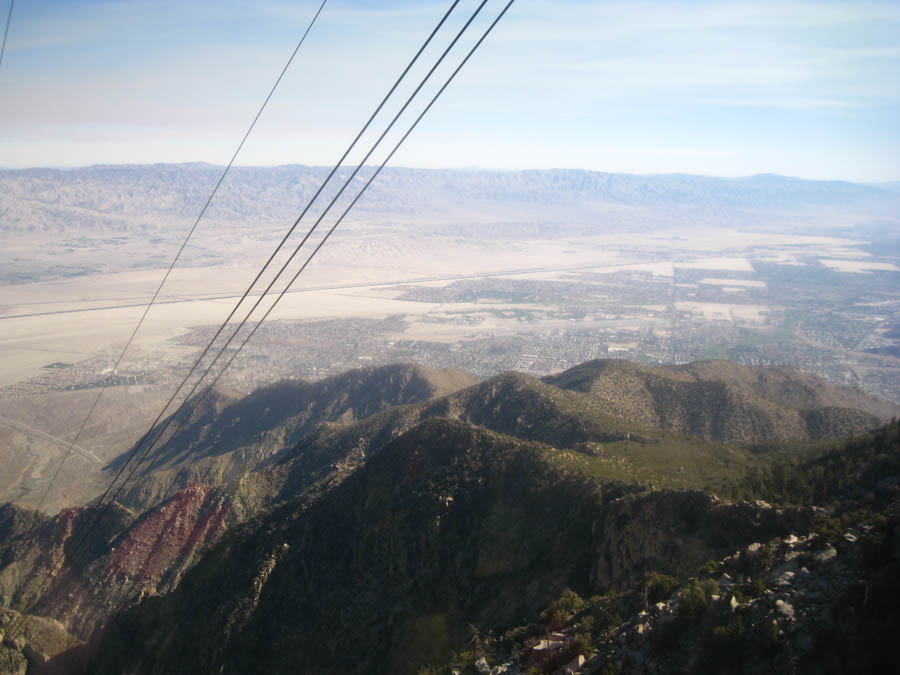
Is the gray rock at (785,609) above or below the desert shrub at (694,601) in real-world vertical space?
above

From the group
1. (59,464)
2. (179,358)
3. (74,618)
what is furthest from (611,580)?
(179,358)

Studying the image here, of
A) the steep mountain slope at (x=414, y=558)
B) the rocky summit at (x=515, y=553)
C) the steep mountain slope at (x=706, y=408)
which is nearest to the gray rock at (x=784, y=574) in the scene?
the rocky summit at (x=515, y=553)

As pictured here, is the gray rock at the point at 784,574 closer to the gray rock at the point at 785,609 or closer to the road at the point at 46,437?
the gray rock at the point at 785,609

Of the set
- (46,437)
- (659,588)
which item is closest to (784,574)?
(659,588)

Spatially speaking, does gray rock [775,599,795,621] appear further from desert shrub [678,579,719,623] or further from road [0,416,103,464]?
road [0,416,103,464]

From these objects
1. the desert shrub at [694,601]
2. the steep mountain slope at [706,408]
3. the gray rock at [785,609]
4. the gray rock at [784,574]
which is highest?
the gray rock at [785,609]

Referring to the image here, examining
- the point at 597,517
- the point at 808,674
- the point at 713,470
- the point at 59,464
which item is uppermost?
the point at 808,674

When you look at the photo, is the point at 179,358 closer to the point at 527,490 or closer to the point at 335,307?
the point at 335,307

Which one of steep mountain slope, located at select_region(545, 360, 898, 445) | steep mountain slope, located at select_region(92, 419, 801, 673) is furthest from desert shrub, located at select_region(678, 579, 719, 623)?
steep mountain slope, located at select_region(545, 360, 898, 445)
